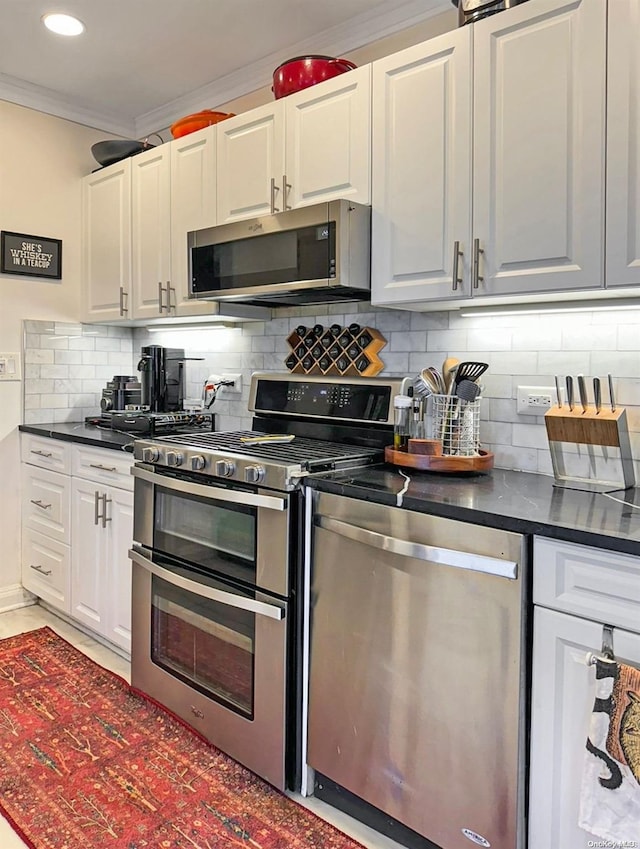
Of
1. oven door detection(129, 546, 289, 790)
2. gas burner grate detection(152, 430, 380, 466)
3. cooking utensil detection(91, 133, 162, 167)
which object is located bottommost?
oven door detection(129, 546, 289, 790)

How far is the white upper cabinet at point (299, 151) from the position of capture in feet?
7.08

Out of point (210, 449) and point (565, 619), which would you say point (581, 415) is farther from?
point (210, 449)

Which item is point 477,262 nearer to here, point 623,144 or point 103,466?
point 623,144

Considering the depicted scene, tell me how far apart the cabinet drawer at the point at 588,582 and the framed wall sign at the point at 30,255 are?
Answer: 2.98m

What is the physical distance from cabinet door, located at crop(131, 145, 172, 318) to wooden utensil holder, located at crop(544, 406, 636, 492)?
1887 mm

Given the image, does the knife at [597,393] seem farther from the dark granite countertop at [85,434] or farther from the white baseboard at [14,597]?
the white baseboard at [14,597]

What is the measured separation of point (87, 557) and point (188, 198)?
5.49 feet

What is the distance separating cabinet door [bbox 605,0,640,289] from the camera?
1.55 metres

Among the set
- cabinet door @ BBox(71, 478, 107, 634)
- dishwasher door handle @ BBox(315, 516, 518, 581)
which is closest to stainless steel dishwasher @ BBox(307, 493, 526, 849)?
dishwasher door handle @ BBox(315, 516, 518, 581)

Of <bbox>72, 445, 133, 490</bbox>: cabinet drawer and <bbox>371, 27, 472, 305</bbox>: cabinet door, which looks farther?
<bbox>72, 445, 133, 490</bbox>: cabinet drawer

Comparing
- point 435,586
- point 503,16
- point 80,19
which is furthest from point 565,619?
point 80,19

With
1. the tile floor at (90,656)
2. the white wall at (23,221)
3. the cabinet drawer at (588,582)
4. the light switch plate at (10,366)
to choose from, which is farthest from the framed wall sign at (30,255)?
the cabinet drawer at (588,582)

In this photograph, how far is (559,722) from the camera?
1.38 meters

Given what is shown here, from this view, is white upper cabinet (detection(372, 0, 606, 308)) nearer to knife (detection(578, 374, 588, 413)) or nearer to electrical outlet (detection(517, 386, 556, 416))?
knife (detection(578, 374, 588, 413))
